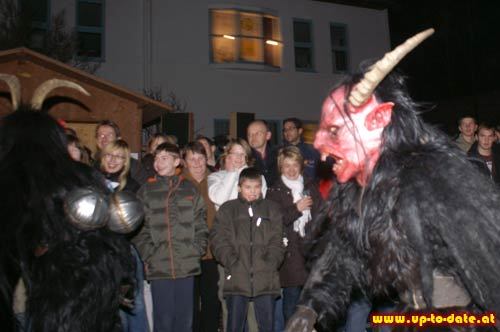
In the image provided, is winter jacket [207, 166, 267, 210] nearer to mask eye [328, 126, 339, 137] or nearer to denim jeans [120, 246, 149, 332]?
denim jeans [120, 246, 149, 332]

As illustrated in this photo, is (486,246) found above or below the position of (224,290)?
above

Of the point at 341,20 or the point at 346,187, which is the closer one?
the point at 346,187

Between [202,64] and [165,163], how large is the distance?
9.95 m

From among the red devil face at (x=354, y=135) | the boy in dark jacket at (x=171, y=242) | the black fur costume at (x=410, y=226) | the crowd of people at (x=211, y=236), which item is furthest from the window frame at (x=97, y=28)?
the black fur costume at (x=410, y=226)

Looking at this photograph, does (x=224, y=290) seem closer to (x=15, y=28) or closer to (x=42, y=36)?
(x=15, y=28)

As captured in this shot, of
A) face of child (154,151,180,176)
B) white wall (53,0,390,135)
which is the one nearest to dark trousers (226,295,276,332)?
face of child (154,151,180,176)

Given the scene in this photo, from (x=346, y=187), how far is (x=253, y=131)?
4184 millimetres

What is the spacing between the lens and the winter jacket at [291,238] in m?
5.70

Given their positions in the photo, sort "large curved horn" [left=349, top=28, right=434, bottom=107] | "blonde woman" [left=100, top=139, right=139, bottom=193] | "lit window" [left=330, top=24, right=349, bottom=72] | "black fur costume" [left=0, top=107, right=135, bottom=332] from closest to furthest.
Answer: "large curved horn" [left=349, top=28, right=434, bottom=107], "black fur costume" [left=0, top=107, right=135, bottom=332], "blonde woman" [left=100, top=139, right=139, bottom=193], "lit window" [left=330, top=24, right=349, bottom=72]

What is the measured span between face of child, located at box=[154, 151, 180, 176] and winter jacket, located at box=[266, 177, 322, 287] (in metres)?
1.21

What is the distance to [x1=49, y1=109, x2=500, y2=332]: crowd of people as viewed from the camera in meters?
5.27

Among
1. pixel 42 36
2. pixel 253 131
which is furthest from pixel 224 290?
pixel 42 36

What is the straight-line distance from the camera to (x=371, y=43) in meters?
17.8

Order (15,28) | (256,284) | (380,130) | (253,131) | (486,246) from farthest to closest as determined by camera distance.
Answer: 1. (15,28)
2. (253,131)
3. (256,284)
4. (380,130)
5. (486,246)
